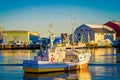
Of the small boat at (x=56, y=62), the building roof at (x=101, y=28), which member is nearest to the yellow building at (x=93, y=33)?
the building roof at (x=101, y=28)

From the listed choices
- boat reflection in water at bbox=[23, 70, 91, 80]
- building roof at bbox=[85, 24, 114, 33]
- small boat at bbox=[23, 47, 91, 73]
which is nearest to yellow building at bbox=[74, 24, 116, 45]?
building roof at bbox=[85, 24, 114, 33]

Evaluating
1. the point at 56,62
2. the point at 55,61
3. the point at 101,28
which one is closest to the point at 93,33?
the point at 101,28

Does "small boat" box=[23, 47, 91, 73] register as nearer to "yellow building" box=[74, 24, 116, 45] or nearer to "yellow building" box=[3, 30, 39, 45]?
"yellow building" box=[74, 24, 116, 45]

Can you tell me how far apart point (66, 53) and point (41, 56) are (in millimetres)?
3845

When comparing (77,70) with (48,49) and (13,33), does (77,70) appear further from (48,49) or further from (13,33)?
(13,33)

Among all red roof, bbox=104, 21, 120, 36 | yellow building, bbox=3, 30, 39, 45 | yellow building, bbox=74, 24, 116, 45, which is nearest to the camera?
yellow building, bbox=74, 24, 116, 45

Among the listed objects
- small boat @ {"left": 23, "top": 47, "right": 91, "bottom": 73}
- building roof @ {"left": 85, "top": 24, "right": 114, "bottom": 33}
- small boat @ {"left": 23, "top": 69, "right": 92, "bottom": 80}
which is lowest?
small boat @ {"left": 23, "top": 69, "right": 92, "bottom": 80}

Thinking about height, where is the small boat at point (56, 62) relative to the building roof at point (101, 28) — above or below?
below

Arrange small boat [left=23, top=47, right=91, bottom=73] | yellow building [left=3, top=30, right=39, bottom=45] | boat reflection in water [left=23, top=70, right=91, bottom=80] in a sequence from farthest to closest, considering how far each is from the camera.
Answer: yellow building [left=3, top=30, right=39, bottom=45] < small boat [left=23, top=47, right=91, bottom=73] < boat reflection in water [left=23, top=70, right=91, bottom=80]

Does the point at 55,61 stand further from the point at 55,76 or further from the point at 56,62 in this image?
the point at 55,76

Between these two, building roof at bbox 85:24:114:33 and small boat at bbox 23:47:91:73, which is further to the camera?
building roof at bbox 85:24:114:33

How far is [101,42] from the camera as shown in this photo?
104 metres

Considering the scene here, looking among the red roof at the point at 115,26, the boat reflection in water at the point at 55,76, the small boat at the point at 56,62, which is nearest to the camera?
the boat reflection in water at the point at 55,76

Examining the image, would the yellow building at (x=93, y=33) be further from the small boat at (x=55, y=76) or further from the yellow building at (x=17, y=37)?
the small boat at (x=55, y=76)
